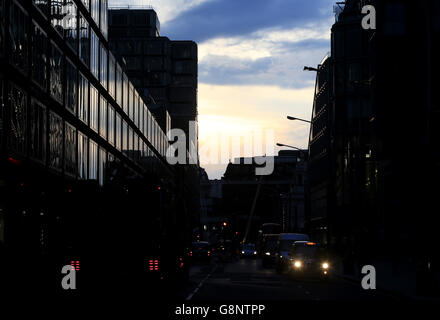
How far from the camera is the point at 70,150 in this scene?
47656 mm

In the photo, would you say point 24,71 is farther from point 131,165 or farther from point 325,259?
point 131,165

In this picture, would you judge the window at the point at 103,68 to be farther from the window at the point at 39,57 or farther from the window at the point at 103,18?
the window at the point at 39,57

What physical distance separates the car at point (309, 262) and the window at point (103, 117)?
20659mm

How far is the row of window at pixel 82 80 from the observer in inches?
1439

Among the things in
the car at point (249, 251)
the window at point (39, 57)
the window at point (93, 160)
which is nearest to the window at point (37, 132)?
the window at point (39, 57)

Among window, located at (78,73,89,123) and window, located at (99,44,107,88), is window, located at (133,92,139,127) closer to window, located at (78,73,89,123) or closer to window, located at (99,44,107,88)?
window, located at (99,44,107,88)

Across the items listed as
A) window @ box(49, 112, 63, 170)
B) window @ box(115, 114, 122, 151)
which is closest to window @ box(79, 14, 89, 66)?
window @ box(49, 112, 63, 170)

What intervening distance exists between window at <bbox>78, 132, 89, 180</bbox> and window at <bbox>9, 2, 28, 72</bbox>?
14140 millimetres

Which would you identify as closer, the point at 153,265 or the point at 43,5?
the point at 153,265

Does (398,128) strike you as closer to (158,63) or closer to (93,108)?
(93,108)

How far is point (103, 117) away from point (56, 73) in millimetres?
16339

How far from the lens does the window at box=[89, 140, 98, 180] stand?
5456 centimetres

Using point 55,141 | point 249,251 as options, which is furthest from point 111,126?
point 249,251
